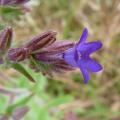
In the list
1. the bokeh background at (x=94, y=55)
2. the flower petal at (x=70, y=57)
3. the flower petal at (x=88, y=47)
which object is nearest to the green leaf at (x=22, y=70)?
the flower petal at (x=70, y=57)

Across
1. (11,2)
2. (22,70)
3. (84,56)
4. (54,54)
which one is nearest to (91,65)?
(84,56)

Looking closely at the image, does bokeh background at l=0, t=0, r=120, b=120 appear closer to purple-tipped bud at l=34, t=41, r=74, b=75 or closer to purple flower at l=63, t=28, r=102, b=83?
purple-tipped bud at l=34, t=41, r=74, b=75

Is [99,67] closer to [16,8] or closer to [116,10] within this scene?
[16,8]

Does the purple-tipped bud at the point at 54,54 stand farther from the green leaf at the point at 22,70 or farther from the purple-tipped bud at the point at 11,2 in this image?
the purple-tipped bud at the point at 11,2

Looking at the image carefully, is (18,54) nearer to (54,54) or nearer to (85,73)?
(54,54)

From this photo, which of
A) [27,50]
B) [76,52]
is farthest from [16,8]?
[76,52]

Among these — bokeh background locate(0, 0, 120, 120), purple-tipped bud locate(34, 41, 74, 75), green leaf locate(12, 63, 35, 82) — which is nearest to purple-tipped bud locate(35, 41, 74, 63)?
purple-tipped bud locate(34, 41, 74, 75)
